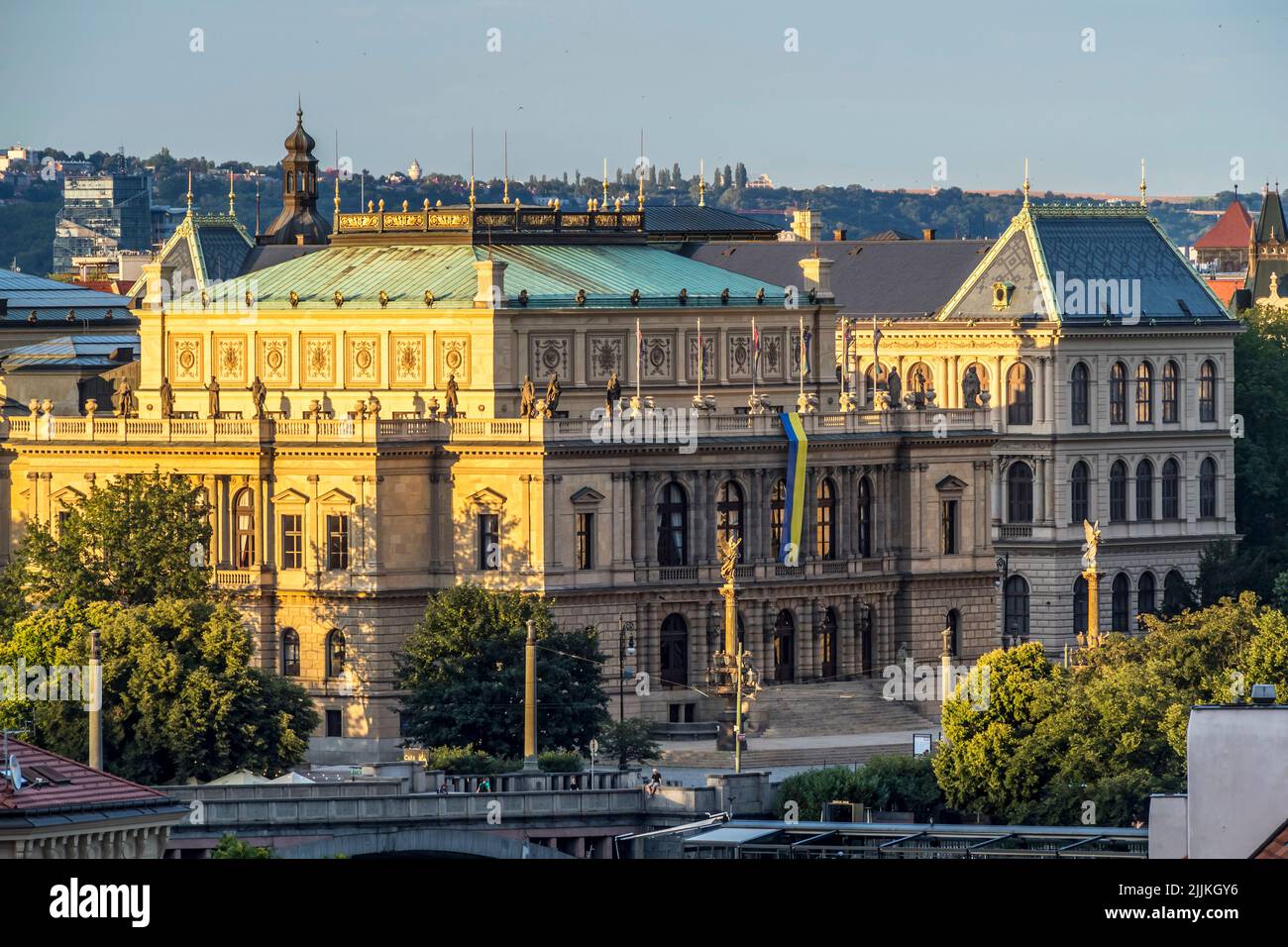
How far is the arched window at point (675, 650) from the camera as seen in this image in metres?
128

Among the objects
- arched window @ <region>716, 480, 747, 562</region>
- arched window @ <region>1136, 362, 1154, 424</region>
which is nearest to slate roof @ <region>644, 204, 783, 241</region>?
arched window @ <region>1136, 362, 1154, 424</region>

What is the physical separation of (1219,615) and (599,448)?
22659 millimetres

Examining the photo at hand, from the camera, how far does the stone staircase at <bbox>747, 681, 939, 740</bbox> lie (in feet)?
404

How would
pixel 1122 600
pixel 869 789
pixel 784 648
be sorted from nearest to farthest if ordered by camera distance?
pixel 869 789 → pixel 784 648 → pixel 1122 600

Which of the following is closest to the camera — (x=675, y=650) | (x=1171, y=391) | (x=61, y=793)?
(x=61, y=793)

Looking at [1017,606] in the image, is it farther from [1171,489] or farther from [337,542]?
[337,542]

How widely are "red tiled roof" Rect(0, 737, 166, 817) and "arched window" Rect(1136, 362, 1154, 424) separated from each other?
93.3 meters

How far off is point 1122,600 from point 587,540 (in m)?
38.7

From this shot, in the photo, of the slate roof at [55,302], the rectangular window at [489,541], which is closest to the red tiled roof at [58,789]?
the rectangular window at [489,541]

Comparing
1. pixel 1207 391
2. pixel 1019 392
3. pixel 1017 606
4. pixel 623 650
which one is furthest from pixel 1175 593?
pixel 623 650

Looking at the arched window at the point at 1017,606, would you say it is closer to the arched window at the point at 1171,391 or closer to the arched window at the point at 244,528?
the arched window at the point at 1171,391

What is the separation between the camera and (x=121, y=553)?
123 meters

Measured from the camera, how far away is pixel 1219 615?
115 meters

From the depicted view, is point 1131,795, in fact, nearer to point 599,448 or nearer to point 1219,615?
point 1219,615
